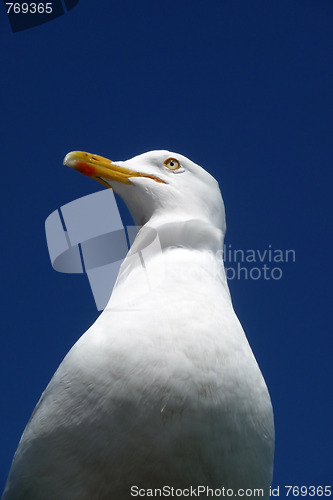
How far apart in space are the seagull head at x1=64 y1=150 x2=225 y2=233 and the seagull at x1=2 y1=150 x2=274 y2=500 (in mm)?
887

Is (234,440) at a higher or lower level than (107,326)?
lower

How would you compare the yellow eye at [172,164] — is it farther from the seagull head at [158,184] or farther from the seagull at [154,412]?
the seagull at [154,412]

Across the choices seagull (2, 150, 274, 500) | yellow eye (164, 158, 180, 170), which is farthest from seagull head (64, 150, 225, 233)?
seagull (2, 150, 274, 500)

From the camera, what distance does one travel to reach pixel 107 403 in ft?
8.82

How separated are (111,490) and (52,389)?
0.58 meters

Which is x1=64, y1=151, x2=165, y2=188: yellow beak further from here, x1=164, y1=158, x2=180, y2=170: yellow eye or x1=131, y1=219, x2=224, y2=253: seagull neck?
x1=131, y1=219, x2=224, y2=253: seagull neck

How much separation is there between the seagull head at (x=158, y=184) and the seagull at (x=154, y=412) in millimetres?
887

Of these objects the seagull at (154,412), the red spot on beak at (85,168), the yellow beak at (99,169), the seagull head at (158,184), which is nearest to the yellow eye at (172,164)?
the seagull head at (158,184)

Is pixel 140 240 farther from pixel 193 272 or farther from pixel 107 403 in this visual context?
pixel 107 403

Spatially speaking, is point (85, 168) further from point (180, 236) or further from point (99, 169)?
point (180, 236)

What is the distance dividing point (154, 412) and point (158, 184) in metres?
1.90

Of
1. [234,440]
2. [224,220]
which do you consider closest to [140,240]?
[224,220]

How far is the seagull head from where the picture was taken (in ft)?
13.3

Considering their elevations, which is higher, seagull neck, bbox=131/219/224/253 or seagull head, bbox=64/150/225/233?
seagull head, bbox=64/150/225/233
